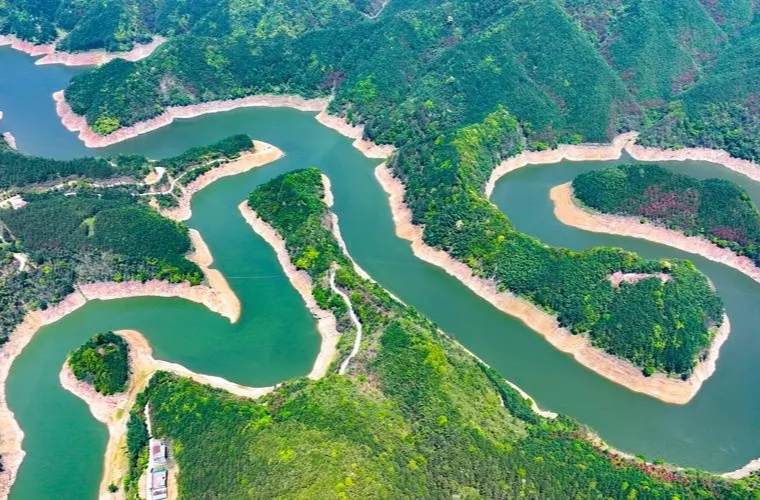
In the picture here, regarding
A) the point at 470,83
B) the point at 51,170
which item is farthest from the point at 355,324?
the point at 470,83

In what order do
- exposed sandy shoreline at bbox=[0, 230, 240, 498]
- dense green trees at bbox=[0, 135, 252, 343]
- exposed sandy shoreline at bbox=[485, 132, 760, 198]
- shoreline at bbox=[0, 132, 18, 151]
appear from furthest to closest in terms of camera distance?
shoreline at bbox=[0, 132, 18, 151] < exposed sandy shoreline at bbox=[485, 132, 760, 198] < dense green trees at bbox=[0, 135, 252, 343] < exposed sandy shoreline at bbox=[0, 230, 240, 498]

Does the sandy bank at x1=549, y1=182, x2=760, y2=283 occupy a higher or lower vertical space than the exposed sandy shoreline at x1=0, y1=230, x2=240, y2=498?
higher

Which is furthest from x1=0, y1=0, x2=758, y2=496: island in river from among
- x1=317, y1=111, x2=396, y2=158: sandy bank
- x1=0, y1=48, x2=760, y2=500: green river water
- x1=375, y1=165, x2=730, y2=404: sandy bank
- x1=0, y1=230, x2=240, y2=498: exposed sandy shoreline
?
x1=0, y1=230, x2=240, y2=498: exposed sandy shoreline

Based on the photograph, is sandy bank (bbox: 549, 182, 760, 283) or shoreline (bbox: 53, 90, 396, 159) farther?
shoreline (bbox: 53, 90, 396, 159)

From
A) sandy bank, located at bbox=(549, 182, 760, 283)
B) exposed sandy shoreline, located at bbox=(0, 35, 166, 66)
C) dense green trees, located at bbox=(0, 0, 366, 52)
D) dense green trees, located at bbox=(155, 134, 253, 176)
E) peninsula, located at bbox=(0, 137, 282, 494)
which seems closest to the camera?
peninsula, located at bbox=(0, 137, 282, 494)

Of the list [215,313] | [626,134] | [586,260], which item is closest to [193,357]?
[215,313]

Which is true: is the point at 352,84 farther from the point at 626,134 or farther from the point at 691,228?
the point at 691,228

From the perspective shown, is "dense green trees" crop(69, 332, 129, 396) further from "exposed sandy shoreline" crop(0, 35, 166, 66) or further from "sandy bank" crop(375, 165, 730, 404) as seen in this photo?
"exposed sandy shoreline" crop(0, 35, 166, 66)
